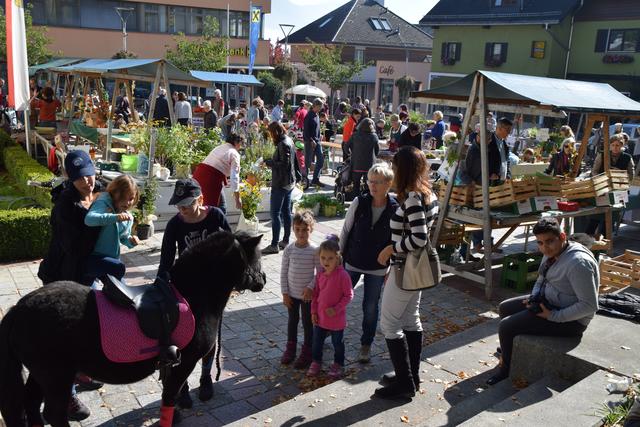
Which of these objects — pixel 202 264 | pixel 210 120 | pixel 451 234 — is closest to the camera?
pixel 202 264

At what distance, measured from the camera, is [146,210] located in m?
8.82

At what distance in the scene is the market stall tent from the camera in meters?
6.64

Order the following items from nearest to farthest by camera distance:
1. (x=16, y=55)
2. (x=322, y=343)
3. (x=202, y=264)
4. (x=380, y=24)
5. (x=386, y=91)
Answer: (x=202, y=264) → (x=322, y=343) → (x=16, y=55) → (x=386, y=91) → (x=380, y=24)

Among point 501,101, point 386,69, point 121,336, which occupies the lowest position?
point 121,336

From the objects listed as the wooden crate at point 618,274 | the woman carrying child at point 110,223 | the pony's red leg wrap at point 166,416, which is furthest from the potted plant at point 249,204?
the pony's red leg wrap at point 166,416

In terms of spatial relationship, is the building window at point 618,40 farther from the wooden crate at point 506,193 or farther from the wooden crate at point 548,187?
the wooden crate at point 506,193

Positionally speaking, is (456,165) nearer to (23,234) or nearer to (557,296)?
(557,296)

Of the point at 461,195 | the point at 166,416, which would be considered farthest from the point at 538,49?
the point at 166,416

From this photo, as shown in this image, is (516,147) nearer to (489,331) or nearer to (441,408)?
(489,331)

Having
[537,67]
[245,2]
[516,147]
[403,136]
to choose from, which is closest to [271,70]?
[245,2]

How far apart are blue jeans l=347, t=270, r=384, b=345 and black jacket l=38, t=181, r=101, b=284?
2.27m

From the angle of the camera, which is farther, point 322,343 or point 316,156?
point 316,156

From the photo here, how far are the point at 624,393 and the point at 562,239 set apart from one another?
1281mm

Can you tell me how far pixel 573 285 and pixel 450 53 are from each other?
39.0 metres
